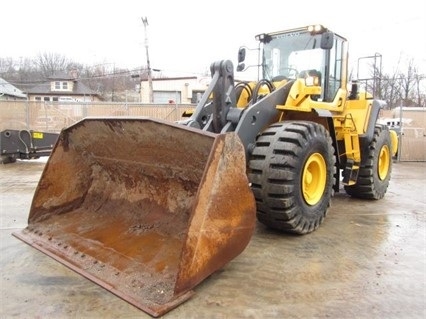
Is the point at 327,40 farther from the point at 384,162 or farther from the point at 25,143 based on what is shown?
the point at 25,143

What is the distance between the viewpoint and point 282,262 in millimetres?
3723

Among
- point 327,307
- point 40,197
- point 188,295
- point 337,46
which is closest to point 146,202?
point 40,197

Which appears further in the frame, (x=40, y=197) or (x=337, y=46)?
(x=337, y=46)

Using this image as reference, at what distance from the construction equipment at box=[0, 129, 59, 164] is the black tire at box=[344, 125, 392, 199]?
27.6 ft

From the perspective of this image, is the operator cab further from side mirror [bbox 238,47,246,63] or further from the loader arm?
the loader arm

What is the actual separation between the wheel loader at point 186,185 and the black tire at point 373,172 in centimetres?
113

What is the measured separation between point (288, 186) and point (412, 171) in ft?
29.8

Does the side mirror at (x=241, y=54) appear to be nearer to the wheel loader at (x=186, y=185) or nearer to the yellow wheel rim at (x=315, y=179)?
the wheel loader at (x=186, y=185)

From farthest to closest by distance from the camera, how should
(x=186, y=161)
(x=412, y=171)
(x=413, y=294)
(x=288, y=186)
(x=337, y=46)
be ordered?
(x=412, y=171)
(x=337, y=46)
(x=288, y=186)
(x=186, y=161)
(x=413, y=294)

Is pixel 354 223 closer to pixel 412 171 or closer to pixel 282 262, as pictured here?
pixel 282 262

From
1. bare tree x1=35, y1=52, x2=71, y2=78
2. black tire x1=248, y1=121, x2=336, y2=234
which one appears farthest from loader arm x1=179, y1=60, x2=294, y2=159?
bare tree x1=35, y1=52, x2=71, y2=78

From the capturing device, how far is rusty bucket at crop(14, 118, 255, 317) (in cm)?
290

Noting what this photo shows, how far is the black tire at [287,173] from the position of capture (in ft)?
13.1

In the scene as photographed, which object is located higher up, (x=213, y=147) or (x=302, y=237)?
(x=213, y=147)
